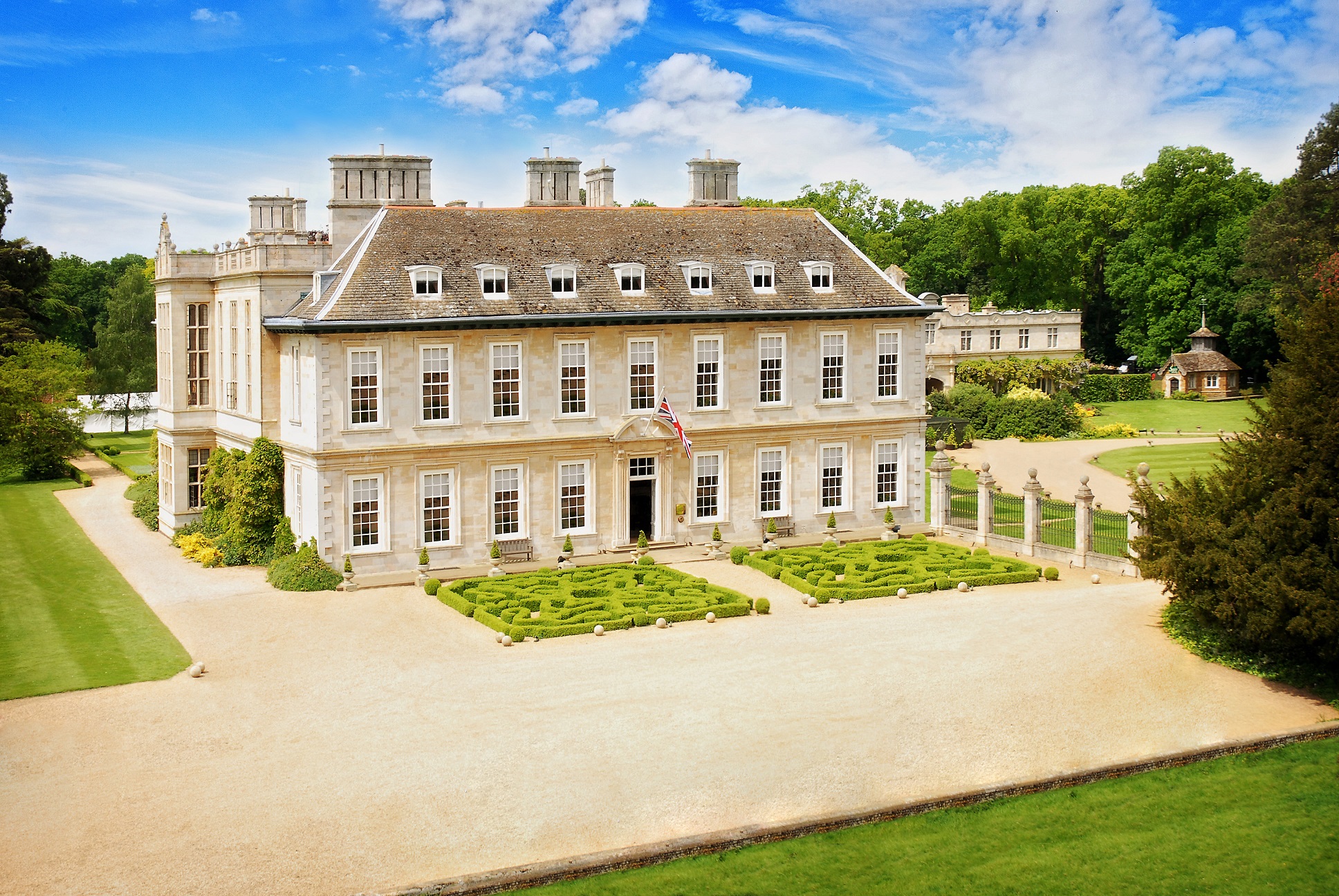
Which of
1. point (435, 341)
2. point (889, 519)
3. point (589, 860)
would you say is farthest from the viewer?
point (889, 519)

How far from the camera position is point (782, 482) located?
144ft

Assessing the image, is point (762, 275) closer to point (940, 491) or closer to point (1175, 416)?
point (940, 491)

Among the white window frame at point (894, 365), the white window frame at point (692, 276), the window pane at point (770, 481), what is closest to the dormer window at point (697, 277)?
the white window frame at point (692, 276)

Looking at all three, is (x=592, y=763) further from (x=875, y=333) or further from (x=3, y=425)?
(x=3, y=425)

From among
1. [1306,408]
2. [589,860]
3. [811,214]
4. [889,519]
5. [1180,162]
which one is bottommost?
[589,860]

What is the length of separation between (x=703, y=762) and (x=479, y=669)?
308 inches

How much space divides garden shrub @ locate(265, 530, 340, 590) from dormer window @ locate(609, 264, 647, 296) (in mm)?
12236

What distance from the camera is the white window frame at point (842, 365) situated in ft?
144

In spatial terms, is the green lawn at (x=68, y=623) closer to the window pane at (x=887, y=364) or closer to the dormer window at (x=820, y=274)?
the dormer window at (x=820, y=274)

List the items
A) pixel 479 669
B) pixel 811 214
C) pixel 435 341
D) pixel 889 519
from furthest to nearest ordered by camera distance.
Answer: pixel 811 214, pixel 889 519, pixel 435 341, pixel 479 669

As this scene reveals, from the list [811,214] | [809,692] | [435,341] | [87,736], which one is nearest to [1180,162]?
[811,214]

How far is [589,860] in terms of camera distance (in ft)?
61.0

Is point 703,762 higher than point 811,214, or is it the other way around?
point 811,214

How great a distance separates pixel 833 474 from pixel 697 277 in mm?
8132
